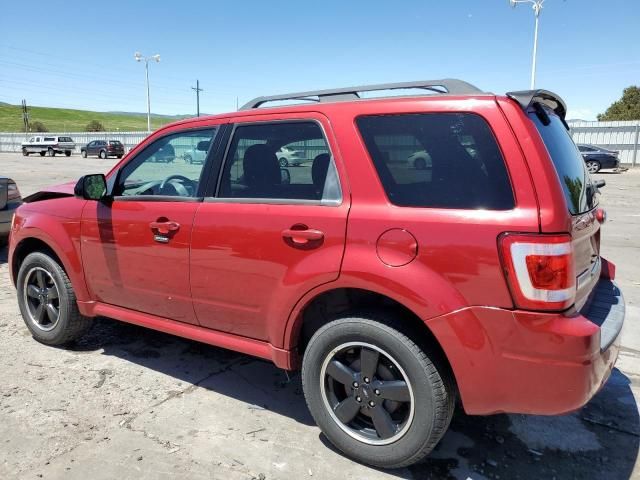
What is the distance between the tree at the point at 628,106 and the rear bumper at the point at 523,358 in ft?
184

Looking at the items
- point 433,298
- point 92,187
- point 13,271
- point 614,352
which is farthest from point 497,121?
point 13,271

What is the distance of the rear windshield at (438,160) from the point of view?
7.66ft

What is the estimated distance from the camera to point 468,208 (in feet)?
7.68

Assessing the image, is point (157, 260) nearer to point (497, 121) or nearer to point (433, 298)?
point (433, 298)

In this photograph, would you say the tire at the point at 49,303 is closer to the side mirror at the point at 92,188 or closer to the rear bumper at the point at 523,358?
the side mirror at the point at 92,188

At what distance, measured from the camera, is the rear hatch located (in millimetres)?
2391

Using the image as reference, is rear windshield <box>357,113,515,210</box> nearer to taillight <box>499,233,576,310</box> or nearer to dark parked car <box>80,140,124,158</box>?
taillight <box>499,233,576,310</box>

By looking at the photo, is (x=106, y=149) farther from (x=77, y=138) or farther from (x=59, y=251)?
(x=59, y=251)

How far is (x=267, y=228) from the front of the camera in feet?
9.34

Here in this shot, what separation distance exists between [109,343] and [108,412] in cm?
126

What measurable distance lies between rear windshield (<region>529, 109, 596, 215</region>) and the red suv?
0.02 metres

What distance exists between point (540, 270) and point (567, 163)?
0.77 m

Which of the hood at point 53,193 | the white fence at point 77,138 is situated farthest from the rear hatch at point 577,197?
the white fence at point 77,138

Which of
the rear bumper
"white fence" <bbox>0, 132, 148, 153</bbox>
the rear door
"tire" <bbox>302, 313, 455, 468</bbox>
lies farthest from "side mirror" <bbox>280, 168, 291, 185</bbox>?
"white fence" <bbox>0, 132, 148, 153</bbox>
